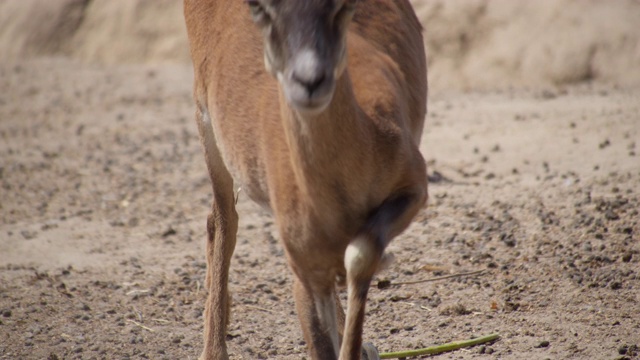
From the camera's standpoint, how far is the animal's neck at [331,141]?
139 inches

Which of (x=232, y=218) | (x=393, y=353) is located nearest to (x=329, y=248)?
(x=393, y=353)

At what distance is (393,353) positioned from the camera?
4945mm

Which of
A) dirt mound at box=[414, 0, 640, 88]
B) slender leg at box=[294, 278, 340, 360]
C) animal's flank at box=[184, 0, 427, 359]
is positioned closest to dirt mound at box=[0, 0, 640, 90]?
dirt mound at box=[414, 0, 640, 88]

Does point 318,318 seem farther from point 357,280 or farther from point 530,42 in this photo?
point 530,42

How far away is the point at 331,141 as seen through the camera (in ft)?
11.6

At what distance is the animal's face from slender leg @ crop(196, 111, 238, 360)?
187 centimetres

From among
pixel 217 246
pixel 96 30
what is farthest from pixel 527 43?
pixel 96 30

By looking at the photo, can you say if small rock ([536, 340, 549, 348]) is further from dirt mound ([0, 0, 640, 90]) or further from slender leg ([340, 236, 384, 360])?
dirt mound ([0, 0, 640, 90])

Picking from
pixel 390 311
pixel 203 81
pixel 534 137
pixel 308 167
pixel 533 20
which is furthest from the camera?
pixel 533 20

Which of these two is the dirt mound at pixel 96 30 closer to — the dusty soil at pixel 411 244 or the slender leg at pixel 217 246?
the dusty soil at pixel 411 244

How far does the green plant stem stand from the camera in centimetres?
490

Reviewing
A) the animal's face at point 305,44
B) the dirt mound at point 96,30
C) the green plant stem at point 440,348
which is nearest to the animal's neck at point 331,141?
the animal's face at point 305,44

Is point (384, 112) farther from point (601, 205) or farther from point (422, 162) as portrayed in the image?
point (601, 205)

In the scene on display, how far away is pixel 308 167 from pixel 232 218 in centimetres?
189
